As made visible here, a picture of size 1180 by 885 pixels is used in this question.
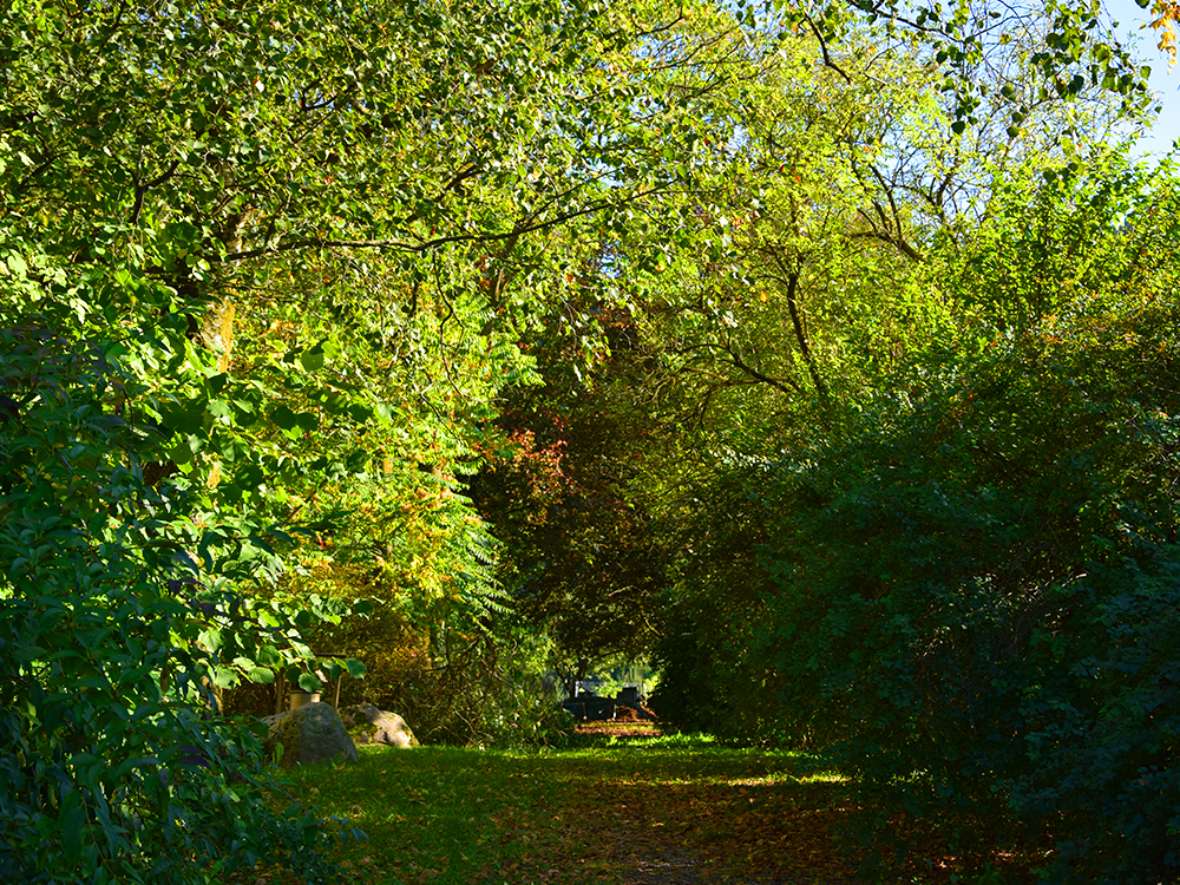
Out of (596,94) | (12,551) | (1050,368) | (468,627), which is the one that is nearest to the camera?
(12,551)

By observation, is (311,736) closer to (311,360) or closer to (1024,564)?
(1024,564)

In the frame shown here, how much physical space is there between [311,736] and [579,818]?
4.15 metres

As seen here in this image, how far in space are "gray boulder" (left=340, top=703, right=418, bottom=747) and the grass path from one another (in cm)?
121

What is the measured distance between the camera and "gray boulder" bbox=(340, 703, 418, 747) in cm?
1764

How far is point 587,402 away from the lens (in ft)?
70.7

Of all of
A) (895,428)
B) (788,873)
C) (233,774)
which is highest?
(895,428)

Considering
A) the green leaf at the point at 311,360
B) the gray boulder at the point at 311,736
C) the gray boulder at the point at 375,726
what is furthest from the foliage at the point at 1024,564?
the gray boulder at the point at 375,726

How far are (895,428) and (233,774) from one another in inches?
270

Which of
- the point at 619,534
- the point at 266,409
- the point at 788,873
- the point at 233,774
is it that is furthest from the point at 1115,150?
the point at 619,534

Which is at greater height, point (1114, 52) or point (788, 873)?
point (1114, 52)

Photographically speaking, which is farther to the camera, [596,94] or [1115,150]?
[1115,150]

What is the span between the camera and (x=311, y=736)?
14.4 metres

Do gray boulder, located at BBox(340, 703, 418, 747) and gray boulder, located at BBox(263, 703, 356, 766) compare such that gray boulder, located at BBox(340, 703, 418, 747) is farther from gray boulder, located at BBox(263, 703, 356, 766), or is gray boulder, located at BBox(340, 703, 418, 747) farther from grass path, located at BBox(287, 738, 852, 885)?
gray boulder, located at BBox(263, 703, 356, 766)

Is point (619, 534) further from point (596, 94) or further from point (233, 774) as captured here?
point (233, 774)
